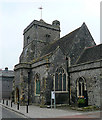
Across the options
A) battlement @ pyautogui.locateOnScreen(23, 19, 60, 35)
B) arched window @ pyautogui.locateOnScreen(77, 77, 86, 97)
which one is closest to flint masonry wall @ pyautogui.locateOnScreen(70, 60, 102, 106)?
arched window @ pyautogui.locateOnScreen(77, 77, 86, 97)

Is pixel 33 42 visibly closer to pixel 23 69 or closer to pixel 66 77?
pixel 23 69

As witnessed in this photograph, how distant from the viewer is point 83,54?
21.6 meters

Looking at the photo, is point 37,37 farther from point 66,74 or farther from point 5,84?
point 5,84

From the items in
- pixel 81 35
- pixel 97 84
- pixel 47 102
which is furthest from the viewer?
pixel 81 35

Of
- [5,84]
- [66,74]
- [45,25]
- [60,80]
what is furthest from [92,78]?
[5,84]

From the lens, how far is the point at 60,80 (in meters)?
19.5

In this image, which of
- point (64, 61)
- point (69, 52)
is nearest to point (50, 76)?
point (64, 61)

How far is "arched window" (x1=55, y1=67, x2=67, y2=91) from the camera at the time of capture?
62.7ft

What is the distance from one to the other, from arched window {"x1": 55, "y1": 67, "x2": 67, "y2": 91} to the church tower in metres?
10.2

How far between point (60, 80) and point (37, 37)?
1348 cm

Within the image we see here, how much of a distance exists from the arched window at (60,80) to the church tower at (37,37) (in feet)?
33.3

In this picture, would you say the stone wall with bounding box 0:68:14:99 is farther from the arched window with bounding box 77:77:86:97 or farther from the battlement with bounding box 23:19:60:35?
the arched window with bounding box 77:77:86:97

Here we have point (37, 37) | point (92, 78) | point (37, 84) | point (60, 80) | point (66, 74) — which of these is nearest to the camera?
point (92, 78)

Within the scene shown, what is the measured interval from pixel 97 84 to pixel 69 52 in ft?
22.3
